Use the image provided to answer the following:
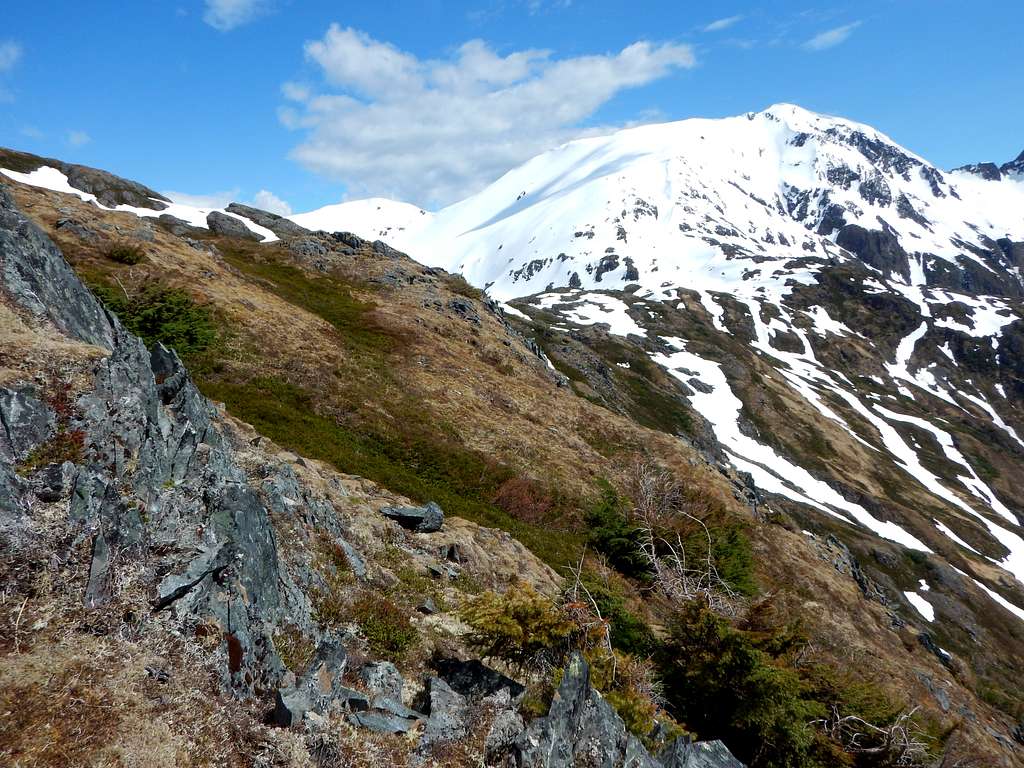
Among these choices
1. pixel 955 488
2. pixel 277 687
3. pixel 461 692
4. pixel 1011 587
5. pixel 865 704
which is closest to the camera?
pixel 277 687

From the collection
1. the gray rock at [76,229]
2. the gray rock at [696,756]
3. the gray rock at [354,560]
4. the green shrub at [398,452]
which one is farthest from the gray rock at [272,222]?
the gray rock at [696,756]

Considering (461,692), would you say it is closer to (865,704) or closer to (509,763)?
(509,763)

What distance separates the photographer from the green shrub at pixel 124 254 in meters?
40.8

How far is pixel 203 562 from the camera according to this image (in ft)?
28.3

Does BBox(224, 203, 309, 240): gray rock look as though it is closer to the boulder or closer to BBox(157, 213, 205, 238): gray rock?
BBox(157, 213, 205, 238): gray rock

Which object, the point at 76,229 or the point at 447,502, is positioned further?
the point at 76,229

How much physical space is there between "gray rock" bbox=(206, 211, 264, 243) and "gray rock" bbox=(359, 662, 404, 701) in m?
73.9

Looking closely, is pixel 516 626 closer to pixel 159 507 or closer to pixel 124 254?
pixel 159 507

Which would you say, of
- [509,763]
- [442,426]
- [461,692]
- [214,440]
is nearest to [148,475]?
[214,440]

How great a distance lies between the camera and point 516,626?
10.3m

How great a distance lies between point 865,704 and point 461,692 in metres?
9.15

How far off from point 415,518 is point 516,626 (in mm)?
8502

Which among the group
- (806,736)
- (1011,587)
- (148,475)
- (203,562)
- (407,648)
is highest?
(148,475)

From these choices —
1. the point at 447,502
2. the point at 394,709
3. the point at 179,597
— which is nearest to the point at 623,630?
the point at 394,709
